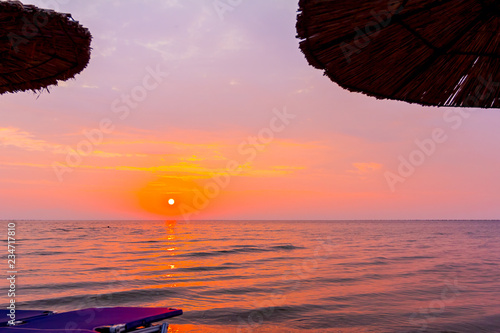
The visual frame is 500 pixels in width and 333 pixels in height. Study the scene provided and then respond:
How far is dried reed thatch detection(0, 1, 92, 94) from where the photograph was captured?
2693 millimetres

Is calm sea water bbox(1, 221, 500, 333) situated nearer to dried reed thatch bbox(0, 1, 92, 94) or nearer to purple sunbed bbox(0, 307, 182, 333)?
purple sunbed bbox(0, 307, 182, 333)

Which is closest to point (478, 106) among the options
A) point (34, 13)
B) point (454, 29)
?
point (454, 29)

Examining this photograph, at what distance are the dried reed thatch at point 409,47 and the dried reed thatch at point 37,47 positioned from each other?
2006mm

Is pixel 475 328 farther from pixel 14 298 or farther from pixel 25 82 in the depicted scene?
pixel 14 298

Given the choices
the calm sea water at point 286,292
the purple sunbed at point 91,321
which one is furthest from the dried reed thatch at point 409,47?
the calm sea water at point 286,292

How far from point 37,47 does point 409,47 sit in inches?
119

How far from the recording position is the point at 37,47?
10.1ft

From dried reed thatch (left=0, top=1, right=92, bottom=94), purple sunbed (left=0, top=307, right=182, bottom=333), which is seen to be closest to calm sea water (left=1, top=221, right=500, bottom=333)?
purple sunbed (left=0, top=307, right=182, bottom=333)

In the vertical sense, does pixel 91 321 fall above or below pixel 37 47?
below

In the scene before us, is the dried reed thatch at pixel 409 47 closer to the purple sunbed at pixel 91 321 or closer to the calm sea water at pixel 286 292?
the purple sunbed at pixel 91 321

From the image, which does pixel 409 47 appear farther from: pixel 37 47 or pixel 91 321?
pixel 91 321

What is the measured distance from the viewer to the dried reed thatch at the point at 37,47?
2693 mm

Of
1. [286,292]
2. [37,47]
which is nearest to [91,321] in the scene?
[37,47]

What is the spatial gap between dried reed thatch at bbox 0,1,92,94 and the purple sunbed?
2672 millimetres
